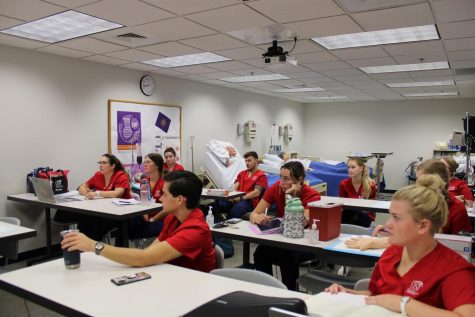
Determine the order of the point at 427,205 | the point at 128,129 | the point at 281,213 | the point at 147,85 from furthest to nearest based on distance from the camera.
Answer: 1. the point at 147,85
2. the point at 128,129
3. the point at 281,213
4. the point at 427,205

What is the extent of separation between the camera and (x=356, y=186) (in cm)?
450

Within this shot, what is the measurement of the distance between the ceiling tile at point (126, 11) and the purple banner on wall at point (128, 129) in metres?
2.38

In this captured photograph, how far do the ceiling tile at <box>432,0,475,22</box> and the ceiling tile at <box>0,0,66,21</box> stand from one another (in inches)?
123

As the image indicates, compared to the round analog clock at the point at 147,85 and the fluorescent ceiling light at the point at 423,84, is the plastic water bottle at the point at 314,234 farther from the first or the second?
the fluorescent ceiling light at the point at 423,84

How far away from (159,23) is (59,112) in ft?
7.25

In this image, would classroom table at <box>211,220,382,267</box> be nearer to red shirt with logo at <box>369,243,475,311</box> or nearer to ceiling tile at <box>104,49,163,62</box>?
red shirt with logo at <box>369,243,475,311</box>

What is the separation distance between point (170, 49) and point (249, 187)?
209 cm

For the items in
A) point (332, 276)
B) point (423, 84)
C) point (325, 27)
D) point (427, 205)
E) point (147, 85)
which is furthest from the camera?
point (423, 84)

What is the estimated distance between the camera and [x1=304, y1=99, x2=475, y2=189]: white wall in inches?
393

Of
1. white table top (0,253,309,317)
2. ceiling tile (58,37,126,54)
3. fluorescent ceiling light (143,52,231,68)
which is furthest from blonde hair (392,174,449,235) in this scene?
fluorescent ceiling light (143,52,231,68)

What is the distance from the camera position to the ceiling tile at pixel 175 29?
3544mm

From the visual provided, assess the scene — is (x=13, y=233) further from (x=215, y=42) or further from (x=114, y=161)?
(x=215, y=42)

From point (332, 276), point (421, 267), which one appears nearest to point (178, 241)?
point (421, 267)

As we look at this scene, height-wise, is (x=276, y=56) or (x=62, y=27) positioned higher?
(x=62, y=27)
